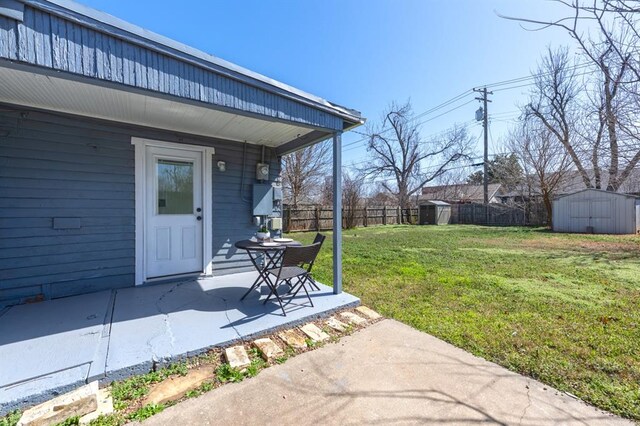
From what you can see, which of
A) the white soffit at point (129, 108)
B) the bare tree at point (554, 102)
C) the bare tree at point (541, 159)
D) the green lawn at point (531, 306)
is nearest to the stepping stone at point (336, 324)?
the green lawn at point (531, 306)

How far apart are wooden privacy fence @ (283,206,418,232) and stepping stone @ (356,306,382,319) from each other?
8.64 m

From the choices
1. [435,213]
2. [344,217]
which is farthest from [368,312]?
[435,213]

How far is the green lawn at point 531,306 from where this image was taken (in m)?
1.94

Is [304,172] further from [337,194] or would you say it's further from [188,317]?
[188,317]

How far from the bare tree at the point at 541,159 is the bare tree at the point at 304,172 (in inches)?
381

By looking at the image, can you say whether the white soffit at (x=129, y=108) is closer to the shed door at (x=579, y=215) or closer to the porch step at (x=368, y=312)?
Answer: the porch step at (x=368, y=312)

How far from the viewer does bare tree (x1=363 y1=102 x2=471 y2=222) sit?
70.4 ft

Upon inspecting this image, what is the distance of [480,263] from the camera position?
218 inches

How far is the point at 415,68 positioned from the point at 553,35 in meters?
9.07

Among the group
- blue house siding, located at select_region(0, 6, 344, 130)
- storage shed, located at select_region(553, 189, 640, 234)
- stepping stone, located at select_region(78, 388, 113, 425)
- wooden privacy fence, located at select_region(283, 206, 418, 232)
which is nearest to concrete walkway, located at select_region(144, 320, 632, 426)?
stepping stone, located at select_region(78, 388, 113, 425)

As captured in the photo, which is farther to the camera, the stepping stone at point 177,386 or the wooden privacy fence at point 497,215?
the wooden privacy fence at point 497,215

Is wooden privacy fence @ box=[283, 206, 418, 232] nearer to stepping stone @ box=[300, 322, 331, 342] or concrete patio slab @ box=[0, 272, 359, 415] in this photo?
concrete patio slab @ box=[0, 272, 359, 415]

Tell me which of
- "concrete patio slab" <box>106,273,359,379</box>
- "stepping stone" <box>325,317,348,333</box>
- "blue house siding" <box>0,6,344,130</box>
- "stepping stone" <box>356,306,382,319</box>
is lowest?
"stepping stone" <box>325,317,348,333</box>

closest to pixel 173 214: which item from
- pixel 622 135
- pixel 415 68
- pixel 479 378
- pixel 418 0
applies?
pixel 479 378
